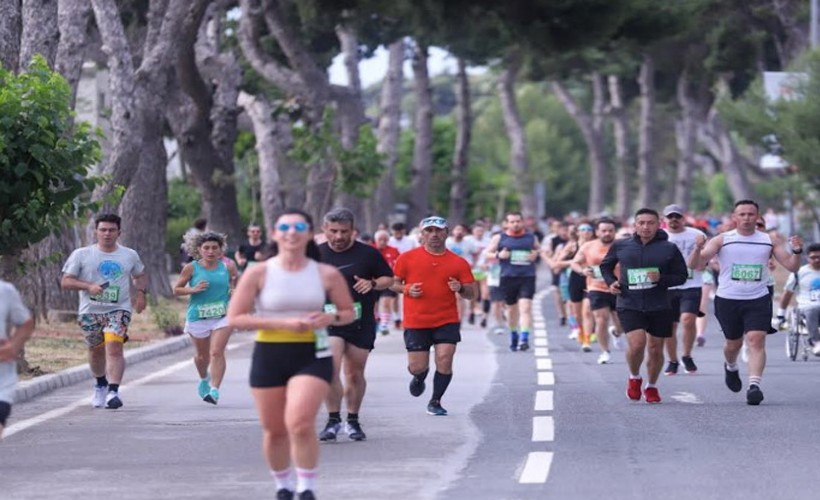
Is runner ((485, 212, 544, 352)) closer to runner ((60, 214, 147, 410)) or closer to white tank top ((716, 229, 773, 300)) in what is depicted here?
white tank top ((716, 229, 773, 300))

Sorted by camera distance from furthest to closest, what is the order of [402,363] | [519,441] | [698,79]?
[698,79], [402,363], [519,441]

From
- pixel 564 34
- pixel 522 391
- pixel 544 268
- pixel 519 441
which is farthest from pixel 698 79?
pixel 519 441

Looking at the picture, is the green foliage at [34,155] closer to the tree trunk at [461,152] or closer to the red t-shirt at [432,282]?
the red t-shirt at [432,282]

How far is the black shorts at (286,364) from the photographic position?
30.1 feet

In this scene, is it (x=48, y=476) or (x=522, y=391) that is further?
(x=522, y=391)

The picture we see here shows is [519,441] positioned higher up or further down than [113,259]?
further down

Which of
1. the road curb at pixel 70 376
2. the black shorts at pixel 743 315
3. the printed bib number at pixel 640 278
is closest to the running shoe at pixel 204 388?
the road curb at pixel 70 376

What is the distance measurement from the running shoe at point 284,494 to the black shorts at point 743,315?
6.91 metres

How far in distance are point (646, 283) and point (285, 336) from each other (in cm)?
665

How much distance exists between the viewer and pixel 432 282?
14242mm

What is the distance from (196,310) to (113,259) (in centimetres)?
88

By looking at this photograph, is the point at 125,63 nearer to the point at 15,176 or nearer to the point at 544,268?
the point at 15,176

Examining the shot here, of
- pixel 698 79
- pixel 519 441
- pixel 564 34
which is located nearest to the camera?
pixel 519 441

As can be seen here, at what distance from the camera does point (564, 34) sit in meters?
32.5
